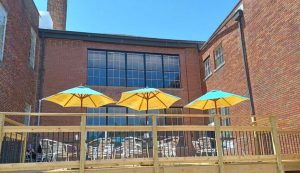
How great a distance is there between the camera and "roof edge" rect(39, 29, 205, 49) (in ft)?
54.0

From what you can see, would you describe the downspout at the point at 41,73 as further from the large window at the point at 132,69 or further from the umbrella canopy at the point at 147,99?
the umbrella canopy at the point at 147,99

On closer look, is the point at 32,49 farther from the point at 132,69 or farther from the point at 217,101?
the point at 217,101

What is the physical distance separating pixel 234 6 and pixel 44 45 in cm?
975

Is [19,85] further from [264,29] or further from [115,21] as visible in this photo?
[115,21]

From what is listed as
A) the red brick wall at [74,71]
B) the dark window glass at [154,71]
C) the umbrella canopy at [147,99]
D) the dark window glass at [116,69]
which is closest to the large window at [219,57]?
the red brick wall at [74,71]

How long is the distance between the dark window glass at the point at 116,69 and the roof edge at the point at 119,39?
2.61 feet

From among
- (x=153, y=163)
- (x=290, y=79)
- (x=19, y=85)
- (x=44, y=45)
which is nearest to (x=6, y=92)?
(x=19, y=85)

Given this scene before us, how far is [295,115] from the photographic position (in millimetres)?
9836

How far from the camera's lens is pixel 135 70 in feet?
58.1

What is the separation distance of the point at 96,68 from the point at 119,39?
6.95 feet

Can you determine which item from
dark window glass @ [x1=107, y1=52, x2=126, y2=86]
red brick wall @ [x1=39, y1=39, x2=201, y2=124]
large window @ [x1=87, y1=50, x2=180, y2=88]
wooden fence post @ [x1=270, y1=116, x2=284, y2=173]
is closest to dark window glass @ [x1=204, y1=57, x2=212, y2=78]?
red brick wall @ [x1=39, y1=39, x2=201, y2=124]

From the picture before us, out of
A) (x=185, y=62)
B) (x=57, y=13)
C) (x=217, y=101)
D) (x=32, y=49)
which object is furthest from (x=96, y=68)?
(x=57, y=13)

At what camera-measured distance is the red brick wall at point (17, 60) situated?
36.0 ft

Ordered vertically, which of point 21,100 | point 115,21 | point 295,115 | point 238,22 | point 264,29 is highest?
point 115,21
